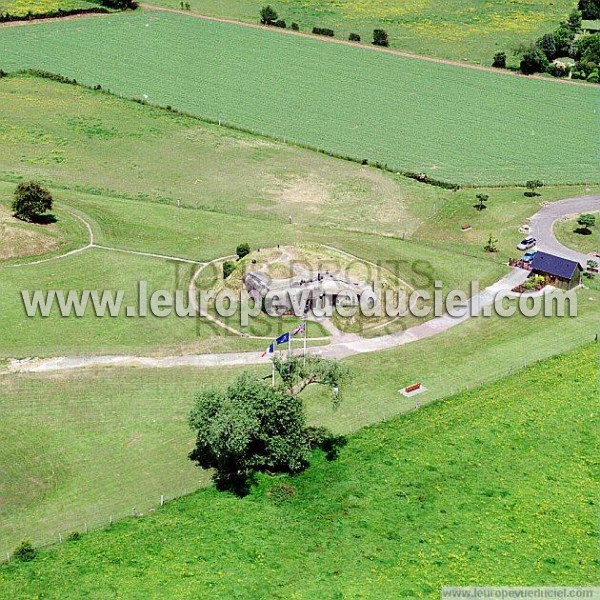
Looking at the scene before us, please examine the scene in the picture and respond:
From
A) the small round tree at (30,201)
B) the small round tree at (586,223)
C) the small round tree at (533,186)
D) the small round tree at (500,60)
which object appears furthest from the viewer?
the small round tree at (500,60)

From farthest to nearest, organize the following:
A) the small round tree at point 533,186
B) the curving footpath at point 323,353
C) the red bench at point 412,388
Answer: the small round tree at point 533,186, the curving footpath at point 323,353, the red bench at point 412,388

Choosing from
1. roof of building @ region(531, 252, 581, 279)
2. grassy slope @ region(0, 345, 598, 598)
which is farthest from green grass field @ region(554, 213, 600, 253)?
grassy slope @ region(0, 345, 598, 598)

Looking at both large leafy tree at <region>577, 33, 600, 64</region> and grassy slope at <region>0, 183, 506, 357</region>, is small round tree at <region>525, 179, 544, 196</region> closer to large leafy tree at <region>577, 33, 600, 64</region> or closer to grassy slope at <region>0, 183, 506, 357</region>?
grassy slope at <region>0, 183, 506, 357</region>

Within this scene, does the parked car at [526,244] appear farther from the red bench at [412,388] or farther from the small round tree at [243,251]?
the red bench at [412,388]

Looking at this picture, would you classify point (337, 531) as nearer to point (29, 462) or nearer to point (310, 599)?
point (310, 599)

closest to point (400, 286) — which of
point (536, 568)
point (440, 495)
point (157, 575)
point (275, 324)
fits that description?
point (275, 324)

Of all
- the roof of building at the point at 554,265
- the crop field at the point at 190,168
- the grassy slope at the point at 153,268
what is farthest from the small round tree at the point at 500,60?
the roof of building at the point at 554,265
